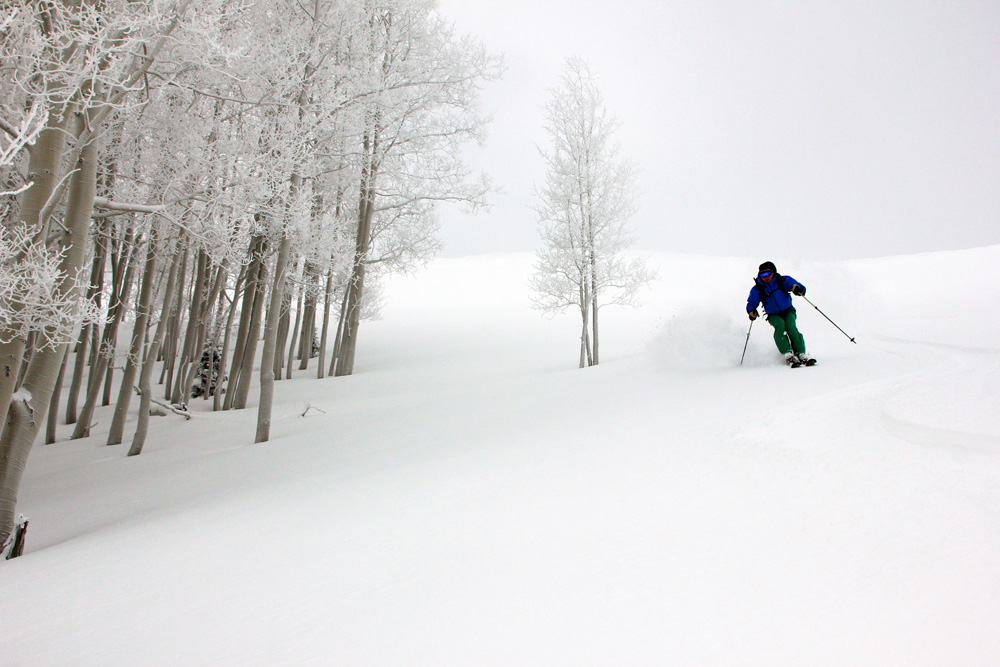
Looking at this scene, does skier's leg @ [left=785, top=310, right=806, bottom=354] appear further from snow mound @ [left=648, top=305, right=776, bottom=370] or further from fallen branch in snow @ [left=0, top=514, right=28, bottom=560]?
fallen branch in snow @ [left=0, top=514, right=28, bottom=560]

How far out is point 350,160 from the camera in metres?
13.1

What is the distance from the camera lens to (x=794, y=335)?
7.60 meters

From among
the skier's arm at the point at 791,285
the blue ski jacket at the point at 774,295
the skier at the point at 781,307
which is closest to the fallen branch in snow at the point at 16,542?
the skier at the point at 781,307

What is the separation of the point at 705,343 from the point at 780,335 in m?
1.34

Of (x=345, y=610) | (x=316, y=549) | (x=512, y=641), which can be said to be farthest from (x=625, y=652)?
(x=316, y=549)

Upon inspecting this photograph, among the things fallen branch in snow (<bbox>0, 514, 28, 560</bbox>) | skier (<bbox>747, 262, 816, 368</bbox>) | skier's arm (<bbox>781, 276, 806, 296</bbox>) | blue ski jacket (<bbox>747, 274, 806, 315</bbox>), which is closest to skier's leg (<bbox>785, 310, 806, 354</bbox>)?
skier (<bbox>747, 262, 816, 368</bbox>)

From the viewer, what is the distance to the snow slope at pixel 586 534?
7.66 ft

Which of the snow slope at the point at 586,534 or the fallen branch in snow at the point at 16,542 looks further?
the fallen branch in snow at the point at 16,542

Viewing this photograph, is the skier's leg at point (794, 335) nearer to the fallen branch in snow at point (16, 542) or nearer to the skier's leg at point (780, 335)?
the skier's leg at point (780, 335)

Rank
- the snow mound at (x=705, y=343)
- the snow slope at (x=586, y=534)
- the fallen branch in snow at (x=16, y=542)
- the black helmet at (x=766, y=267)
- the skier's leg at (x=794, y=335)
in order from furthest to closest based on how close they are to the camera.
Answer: the snow mound at (x=705, y=343), the black helmet at (x=766, y=267), the skier's leg at (x=794, y=335), the fallen branch in snow at (x=16, y=542), the snow slope at (x=586, y=534)

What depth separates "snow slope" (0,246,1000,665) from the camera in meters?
2.33

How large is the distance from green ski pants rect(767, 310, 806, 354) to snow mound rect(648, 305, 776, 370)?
0.61m

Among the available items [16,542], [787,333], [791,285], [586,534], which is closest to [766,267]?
[791,285]

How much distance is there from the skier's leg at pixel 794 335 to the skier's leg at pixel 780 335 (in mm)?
64
